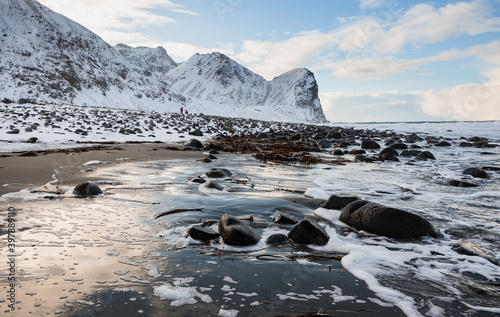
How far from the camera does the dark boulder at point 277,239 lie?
2.67m

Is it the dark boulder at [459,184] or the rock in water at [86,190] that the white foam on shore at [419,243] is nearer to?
the dark boulder at [459,184]

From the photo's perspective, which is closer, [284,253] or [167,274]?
[167,274]

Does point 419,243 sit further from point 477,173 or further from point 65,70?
point 65,70

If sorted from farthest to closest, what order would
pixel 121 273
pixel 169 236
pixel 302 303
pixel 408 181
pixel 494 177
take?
pixel 494 177 < pixel 408 181 < pixel 169 236 < pixel 121 273 < pixel 302 303

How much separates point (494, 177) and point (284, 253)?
6.68 meters

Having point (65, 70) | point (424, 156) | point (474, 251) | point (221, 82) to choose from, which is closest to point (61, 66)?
point (65, 70)

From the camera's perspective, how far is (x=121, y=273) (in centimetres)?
200

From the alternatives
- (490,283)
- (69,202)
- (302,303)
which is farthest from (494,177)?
(69,202)

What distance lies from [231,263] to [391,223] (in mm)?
1747

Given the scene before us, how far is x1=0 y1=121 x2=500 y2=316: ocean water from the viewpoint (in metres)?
1.73

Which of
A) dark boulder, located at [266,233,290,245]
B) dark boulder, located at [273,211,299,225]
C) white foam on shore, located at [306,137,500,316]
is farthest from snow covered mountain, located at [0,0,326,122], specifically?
dark boulder, located at [266,233,290,245]

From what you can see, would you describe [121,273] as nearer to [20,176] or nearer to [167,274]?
[167,274]

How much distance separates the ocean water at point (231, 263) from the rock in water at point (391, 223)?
11 centimetres

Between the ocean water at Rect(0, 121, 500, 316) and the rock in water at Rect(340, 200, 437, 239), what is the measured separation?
106mm
